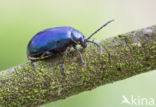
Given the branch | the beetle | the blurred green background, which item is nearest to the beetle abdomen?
the beetle

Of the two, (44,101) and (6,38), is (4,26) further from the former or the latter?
(44,101)

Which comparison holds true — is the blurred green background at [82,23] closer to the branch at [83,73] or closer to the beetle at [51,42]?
the beetle at [51,42]

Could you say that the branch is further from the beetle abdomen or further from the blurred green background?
the blurred green background

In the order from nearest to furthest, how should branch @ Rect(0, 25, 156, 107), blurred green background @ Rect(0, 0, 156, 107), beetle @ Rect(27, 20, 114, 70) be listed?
branch @ Rect(0, 25, 156, 107) < beetle @ Rect(27, 20, 114, 70) < blurred green background @ Rect(0, 0, 156, 107)

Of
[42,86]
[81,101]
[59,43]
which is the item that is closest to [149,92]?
[81,101]

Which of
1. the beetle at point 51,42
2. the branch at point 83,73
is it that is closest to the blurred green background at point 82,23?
the beetle at point 51,42

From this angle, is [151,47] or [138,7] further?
[138,7]
